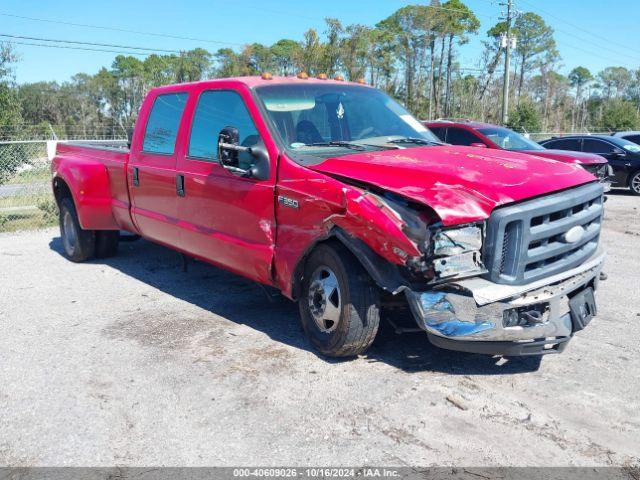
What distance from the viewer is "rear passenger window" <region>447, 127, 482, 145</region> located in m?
12.4

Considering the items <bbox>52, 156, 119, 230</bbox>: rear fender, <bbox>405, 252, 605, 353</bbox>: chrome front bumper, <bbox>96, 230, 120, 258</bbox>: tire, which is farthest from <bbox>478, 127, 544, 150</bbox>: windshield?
<bbox>405, 252, 605, 353</bbox>: chrome front bumper

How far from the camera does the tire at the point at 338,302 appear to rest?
3957 millimetres

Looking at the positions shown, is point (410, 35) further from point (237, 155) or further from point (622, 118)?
point (237, 155)

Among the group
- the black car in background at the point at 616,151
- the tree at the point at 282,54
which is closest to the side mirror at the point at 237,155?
the black car in background at the point at 616,151

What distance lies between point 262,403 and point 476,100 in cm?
5070

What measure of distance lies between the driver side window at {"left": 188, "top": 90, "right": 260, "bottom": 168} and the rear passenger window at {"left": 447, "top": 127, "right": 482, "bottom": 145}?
8.07 m

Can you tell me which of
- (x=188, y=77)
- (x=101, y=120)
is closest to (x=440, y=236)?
(x=188, y=77)

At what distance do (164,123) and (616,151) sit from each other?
43.9ft

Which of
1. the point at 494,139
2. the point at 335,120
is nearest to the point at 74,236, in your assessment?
the point at 335,120

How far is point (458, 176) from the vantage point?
3811mm

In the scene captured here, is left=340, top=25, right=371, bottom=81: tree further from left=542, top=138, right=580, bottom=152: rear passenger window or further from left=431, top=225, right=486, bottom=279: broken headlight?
left=431, top=225, right=486, bottom=279: broken headlight

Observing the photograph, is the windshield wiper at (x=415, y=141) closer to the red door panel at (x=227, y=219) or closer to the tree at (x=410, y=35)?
the red door panel at (x=227, y=219)

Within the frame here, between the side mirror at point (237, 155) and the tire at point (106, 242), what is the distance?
3584 millimetres

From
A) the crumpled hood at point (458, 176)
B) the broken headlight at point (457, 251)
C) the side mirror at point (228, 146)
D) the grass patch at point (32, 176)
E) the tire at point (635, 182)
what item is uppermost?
the side mirror at point (228, 146)
